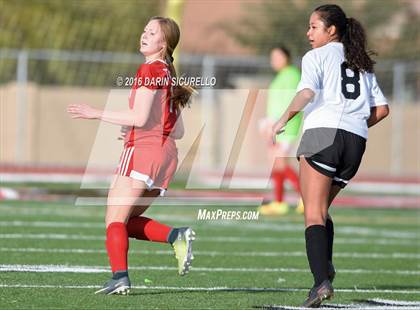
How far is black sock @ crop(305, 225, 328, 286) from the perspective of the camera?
23.1 ft

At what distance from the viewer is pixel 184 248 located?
7289 mm

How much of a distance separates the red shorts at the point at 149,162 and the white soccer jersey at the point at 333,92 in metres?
0.90

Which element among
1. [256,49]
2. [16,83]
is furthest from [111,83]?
[256,49]

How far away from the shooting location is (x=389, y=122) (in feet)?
89.0

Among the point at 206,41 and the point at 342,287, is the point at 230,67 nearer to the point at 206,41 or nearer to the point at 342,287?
the point at 206,41

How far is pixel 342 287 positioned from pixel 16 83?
17.2 metres

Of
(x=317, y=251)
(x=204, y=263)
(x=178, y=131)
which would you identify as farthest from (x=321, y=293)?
(x=204, y=263)

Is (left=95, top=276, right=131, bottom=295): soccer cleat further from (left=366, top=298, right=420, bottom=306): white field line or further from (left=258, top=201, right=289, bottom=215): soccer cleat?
(left=258, top=201, right=289, bottom=215): soccer cleat

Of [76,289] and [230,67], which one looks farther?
[230,67]

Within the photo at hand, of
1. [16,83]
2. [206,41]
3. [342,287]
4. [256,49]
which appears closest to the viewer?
[342,287]

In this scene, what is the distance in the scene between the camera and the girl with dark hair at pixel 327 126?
712cm

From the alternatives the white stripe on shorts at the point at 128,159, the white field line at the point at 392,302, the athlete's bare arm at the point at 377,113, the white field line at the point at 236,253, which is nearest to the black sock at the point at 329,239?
the white field line at the point at 392,302

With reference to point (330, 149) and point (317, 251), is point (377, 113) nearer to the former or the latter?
point (330, 149)

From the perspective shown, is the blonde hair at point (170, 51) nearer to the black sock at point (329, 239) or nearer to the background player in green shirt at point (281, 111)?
the black sock at point (329, 239)
